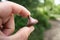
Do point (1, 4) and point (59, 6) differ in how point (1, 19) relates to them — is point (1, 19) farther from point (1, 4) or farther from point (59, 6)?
point (59, 6)

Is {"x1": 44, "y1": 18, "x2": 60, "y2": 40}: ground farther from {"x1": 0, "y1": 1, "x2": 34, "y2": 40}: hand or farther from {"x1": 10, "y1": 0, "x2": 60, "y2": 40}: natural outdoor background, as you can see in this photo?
{"x1": 0, "y1": 1, "x2": 34, "y2": 40}: hand

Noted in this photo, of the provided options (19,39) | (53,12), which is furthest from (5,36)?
(53,12)

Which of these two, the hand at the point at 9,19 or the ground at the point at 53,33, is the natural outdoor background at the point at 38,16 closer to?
the ground at the point at 53,33

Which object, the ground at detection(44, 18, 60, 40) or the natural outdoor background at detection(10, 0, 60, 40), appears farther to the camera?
the ground at detection(44, 18, 60, 40)

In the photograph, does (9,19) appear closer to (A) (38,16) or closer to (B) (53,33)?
(A) (38,16)

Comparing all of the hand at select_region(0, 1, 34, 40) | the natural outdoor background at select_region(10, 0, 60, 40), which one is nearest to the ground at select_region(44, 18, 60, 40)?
the natural outdoor background at select_region(10, 0, 60, 40)

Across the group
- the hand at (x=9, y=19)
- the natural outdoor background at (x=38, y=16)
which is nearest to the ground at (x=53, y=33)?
the natural outdoor background at (x=38, y=16)

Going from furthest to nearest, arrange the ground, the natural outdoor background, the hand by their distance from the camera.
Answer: the ground, the natural outdoor background, the hand

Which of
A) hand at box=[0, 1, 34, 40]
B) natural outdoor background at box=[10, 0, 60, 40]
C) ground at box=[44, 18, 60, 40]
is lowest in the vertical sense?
ground at box=[44, 18, 60, 40]
